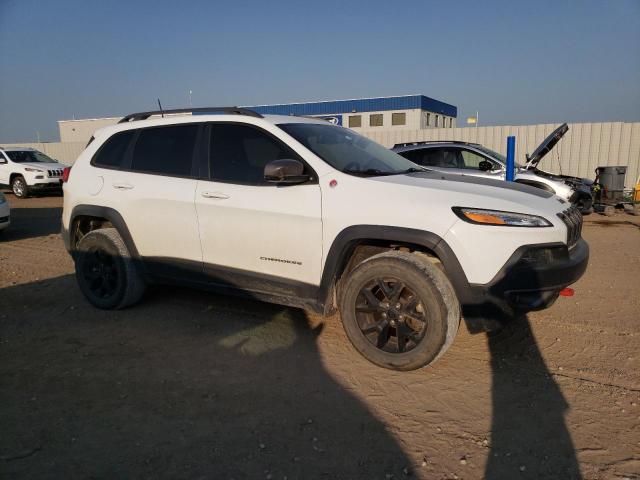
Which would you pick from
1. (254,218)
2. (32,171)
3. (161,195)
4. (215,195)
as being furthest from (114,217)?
(32,171)

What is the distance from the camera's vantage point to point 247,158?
3.93 meters

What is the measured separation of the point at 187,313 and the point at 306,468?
2648 millimetres

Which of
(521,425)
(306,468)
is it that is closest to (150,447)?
(306,468)

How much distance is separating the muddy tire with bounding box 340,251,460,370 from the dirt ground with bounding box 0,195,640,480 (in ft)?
0.62

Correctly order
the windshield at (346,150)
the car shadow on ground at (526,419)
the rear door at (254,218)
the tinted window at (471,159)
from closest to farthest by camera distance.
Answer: the car shadow on ground at (526,419) → the rear door at (254,218) → the windshield at (346,150) → the tinted window at (471,159)

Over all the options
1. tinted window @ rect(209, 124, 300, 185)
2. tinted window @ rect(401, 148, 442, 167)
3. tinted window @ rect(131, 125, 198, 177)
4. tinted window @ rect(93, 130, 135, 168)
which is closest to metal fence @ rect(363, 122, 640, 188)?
tinted window @ rect(401, 148, 442, 167)

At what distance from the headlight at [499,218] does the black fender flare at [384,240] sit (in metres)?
0.23

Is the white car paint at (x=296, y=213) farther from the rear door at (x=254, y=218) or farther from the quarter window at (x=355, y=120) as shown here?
the quarter window at (x=355, y=120)

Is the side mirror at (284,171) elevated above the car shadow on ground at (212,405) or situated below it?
above

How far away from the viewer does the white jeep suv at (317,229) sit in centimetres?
309

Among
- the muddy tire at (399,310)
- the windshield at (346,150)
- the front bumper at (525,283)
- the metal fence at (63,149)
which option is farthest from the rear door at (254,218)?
the metal fence at (63,149)

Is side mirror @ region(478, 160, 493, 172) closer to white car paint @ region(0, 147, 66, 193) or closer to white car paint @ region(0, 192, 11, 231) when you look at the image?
white car paint @ region(0, 192, 11, 231)

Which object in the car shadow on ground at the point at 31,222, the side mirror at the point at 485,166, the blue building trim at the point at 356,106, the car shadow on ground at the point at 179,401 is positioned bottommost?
the car shadow on ground at the point at 179,401

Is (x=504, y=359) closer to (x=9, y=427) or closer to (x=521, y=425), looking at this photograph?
(x=521, y=425)
